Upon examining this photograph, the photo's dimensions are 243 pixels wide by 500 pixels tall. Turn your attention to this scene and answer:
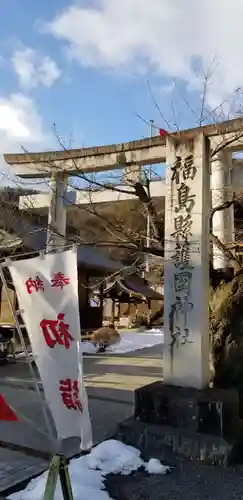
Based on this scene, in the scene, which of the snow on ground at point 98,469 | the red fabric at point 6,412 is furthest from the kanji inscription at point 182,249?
the red fabric at point 6,412

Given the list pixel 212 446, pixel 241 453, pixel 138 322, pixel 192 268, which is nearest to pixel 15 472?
pixel 212 446

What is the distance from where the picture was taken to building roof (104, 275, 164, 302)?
19547 millimetres

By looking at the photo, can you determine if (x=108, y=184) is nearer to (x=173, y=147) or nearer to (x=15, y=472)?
(x=173, y=147)

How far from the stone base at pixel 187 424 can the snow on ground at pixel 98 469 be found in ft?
0.73

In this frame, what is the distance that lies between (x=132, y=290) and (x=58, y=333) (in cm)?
1528

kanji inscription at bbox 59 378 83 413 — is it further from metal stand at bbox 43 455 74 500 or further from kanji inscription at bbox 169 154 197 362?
kanji inscription at bbox 169 154 197 362

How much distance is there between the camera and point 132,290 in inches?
766

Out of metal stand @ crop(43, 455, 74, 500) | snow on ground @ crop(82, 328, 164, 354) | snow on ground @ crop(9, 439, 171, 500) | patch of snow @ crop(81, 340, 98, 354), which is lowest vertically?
snow on ground @ crop(82, 328, 164, 354)

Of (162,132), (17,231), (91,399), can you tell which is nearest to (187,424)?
(91,399)

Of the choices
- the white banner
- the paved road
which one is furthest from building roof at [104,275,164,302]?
the white banner

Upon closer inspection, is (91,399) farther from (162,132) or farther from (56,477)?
(56,477)

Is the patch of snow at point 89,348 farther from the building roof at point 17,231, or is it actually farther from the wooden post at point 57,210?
the wooden post at point 57,210

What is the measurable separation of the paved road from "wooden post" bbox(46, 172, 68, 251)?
9.45ft

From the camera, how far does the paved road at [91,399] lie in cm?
491
